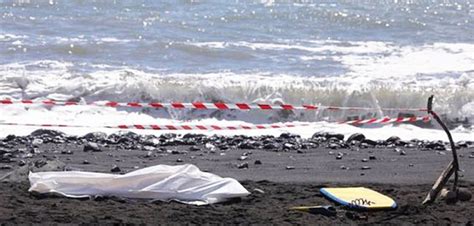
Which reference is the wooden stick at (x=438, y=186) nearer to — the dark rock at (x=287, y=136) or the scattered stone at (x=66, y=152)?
the scattered stone at (x=66, y=152)

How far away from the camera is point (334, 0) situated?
3145cm

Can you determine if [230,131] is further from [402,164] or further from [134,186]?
[134,186]

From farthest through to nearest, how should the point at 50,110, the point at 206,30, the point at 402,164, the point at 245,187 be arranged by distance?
1. the point at 206,30
2. the point at 50,110
3. the point at 402,164
4. the point at 245,187

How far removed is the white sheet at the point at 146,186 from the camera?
8.10m

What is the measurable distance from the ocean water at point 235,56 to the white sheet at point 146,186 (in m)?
5.70

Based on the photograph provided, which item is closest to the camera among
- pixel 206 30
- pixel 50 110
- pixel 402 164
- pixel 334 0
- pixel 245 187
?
pixel 245 187

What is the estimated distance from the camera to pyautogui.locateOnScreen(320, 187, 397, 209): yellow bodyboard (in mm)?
7887

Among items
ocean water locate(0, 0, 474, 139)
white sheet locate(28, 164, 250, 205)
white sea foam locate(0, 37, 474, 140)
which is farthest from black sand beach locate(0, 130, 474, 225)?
ocean water locate(0, 0, 474, 139)

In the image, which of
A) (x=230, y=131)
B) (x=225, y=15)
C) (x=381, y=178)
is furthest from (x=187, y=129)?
(x=225, y=15)

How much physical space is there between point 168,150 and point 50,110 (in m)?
4.18

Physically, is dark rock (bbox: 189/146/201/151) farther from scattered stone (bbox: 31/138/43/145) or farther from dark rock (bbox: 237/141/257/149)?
scattered stone (bbox: 31/138/43/145)

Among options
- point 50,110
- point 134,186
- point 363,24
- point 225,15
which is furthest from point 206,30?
point 134,186

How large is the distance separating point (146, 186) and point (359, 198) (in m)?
1.73

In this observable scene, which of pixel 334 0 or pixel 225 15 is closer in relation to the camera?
pixel 225 15
